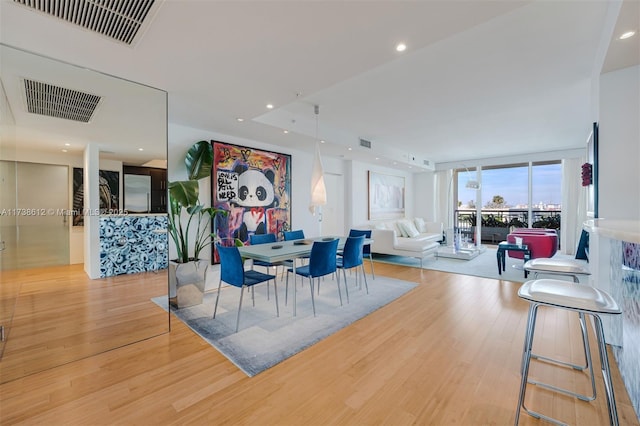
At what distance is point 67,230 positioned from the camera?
2.45 meters

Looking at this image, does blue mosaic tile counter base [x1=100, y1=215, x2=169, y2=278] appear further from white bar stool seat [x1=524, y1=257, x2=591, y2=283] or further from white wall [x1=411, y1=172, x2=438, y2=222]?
white wall [x1=411, y1=172, x2=438, y2=222]

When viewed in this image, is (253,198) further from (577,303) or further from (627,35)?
(627,35)

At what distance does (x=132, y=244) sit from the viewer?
2.84m

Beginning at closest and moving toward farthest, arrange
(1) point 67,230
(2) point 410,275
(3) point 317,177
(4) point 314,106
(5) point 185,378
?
(5) point 185,378
(1) point 67,230
(3) point 317,177
(4) point 314,106
(2) point 410,275

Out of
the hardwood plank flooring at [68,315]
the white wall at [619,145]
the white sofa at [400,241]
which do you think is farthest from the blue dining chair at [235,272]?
the white sofa at [400,241]

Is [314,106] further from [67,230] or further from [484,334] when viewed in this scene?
[484,334]

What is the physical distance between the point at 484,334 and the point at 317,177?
2.50 meters

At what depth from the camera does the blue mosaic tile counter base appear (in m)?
2.70

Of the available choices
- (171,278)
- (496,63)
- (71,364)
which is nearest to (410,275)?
(496,63)

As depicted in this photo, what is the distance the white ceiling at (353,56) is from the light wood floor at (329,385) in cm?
208

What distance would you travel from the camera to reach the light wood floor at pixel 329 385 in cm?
167

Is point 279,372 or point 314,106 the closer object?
point 279,372

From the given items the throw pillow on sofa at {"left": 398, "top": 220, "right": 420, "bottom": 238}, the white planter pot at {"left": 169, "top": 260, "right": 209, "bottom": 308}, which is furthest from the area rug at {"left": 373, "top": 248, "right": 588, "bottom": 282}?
the white planter pot at {"left": 169, "top": 260, "right": 209, "bottom": 308}

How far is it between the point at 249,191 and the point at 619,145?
4396mm
